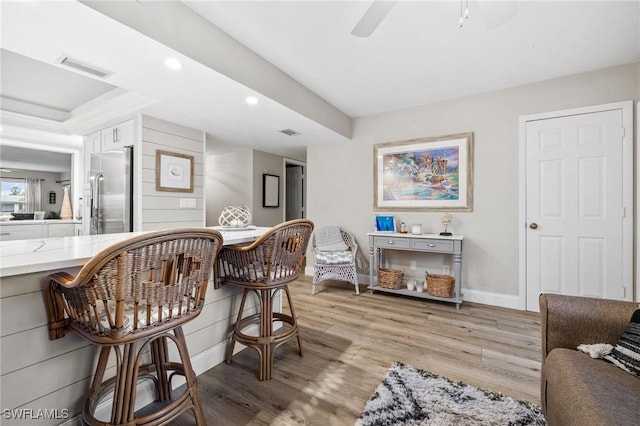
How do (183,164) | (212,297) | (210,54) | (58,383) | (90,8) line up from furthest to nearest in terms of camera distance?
1. (183,164)
2. (210,54)
3. (212,297)
4. (90,8)
5. (58,383)

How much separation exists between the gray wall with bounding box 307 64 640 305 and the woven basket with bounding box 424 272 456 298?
33 centimetres

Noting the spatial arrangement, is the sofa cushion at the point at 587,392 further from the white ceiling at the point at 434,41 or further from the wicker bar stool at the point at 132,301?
the white ceiling at the point at 434,41

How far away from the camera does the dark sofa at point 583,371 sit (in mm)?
857

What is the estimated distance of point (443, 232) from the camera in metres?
3.34

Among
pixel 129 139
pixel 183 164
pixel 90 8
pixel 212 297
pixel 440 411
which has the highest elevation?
pixel 90 8

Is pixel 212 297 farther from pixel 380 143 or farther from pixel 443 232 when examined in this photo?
pixel 380 143

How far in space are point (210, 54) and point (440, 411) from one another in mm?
2719

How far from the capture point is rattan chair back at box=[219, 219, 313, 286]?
1.66 meters

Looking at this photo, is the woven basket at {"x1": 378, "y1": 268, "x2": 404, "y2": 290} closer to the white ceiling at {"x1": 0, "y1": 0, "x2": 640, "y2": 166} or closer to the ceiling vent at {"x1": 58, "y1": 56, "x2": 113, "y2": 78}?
the white ceiling at {"x1": 0, "y1": 0, "x2": 640, "y2": 166}

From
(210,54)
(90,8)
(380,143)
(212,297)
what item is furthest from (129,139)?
(380,143)

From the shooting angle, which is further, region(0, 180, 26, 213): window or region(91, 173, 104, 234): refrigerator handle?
region(0, 180, 26, 213): window

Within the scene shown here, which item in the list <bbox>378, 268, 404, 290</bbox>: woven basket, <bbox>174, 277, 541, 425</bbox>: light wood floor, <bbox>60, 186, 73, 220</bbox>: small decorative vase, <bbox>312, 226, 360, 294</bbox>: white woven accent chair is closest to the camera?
<bbox>174, 277, 541, 425</bbox>: light wood floor

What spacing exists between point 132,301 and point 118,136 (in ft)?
10.4

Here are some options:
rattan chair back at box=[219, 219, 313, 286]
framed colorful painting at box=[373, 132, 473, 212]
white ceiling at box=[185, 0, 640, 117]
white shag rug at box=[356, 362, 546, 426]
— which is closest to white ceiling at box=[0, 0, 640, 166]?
white ceiling at box=[185, 0, 640, 117]
